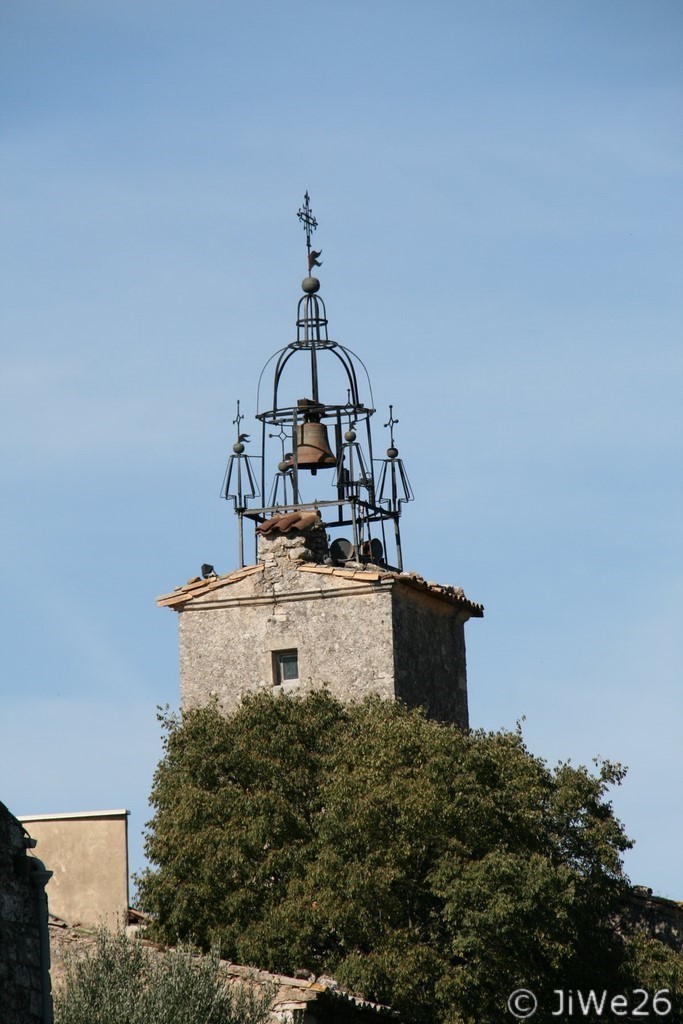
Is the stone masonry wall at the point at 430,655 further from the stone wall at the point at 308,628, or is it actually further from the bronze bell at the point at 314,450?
the bronze bell at the point at 314,450

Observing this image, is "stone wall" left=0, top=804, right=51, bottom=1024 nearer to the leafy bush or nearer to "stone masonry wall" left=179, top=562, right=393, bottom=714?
the leafy bush

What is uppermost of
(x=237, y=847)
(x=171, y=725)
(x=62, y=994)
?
(x=171, y=725)

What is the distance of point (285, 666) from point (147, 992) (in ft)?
49.9

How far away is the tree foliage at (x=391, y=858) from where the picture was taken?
28.6m

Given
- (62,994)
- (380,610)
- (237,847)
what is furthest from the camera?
(380,610)

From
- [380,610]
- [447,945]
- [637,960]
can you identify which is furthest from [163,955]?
[380,610]

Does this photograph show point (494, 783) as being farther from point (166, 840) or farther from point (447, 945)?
point (166, 840)

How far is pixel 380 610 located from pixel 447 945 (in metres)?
9.39

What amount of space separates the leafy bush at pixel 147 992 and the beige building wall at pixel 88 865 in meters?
2.60

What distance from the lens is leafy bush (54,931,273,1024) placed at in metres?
22.6

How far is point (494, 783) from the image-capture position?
100 ft

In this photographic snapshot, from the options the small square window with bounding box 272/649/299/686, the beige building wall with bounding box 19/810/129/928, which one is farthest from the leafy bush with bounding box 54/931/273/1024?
the small square window with bounding box 272/649/299/686

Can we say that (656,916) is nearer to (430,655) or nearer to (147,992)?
(430,655)

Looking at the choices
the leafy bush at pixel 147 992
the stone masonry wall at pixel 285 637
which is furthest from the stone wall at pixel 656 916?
the leafy bush at pixel 147 992
